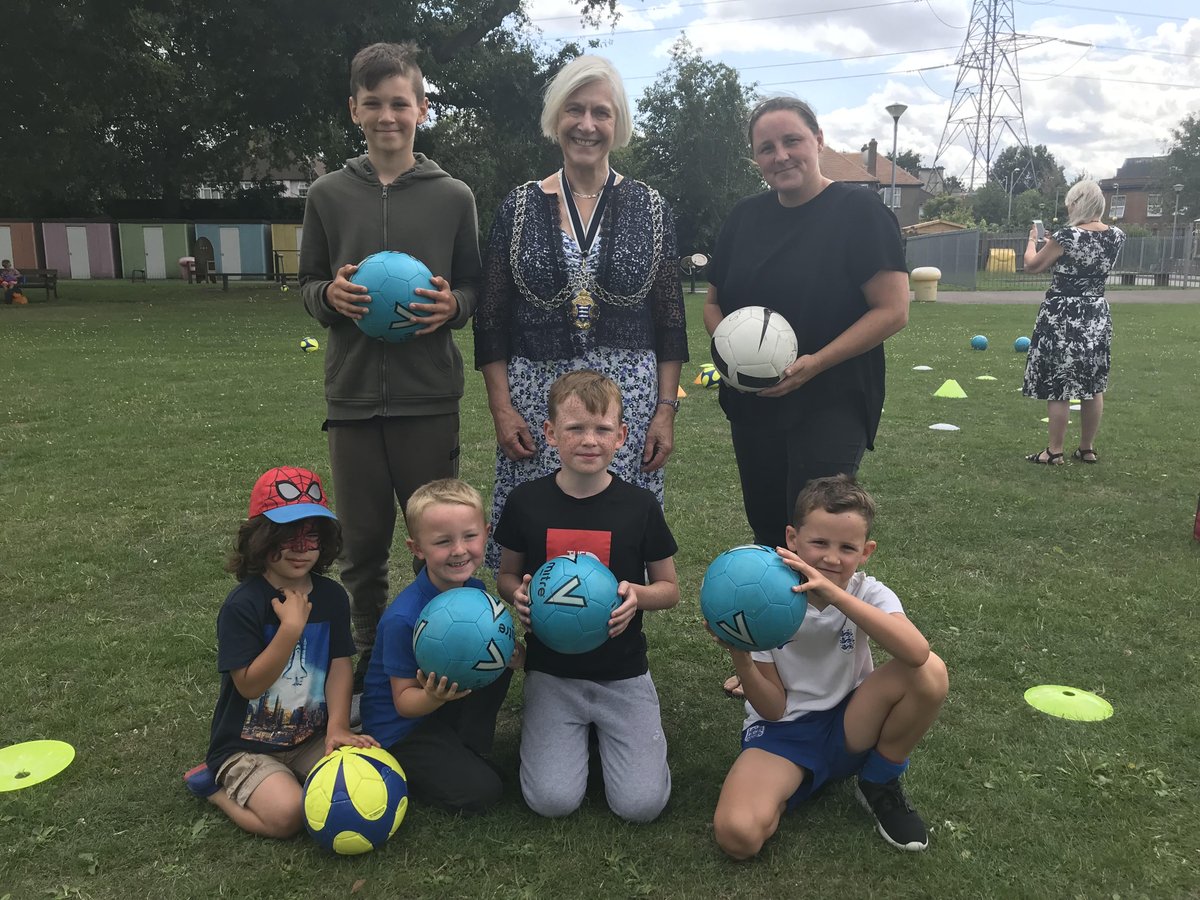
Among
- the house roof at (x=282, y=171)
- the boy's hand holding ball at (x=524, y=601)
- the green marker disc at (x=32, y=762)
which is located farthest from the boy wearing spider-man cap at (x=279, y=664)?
the house roof at (x=282, y=171)

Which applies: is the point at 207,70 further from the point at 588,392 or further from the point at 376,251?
the point at 588,392

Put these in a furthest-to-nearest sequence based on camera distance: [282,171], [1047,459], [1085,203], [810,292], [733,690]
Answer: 1. [282,171]
2. [1047,459]
3. [1085,203]
4. [733,690]
5. [810,292]

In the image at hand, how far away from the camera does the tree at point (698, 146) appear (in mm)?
35062

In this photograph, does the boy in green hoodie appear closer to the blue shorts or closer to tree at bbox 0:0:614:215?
the blue shorts

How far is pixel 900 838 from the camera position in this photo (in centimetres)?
281

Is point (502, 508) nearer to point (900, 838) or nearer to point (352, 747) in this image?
point (352, 747)

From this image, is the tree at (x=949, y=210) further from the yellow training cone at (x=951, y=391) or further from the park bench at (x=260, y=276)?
the yellow training cone at (x=951, y=391)

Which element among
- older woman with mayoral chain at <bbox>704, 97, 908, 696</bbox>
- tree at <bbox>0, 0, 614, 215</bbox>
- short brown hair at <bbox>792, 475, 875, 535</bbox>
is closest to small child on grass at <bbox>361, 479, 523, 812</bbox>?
short brown hair at <bbox>792, 475, 875, 535</bbox>

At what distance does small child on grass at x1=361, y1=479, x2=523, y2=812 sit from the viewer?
3020 mm

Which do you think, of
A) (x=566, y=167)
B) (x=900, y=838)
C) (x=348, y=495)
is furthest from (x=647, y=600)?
(x=566, y=167)

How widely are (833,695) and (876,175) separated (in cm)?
7465

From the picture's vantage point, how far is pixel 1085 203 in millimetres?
7227

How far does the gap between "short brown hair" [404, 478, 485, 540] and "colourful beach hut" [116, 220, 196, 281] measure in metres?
43.7

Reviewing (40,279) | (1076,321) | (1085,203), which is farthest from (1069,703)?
(40,279)
